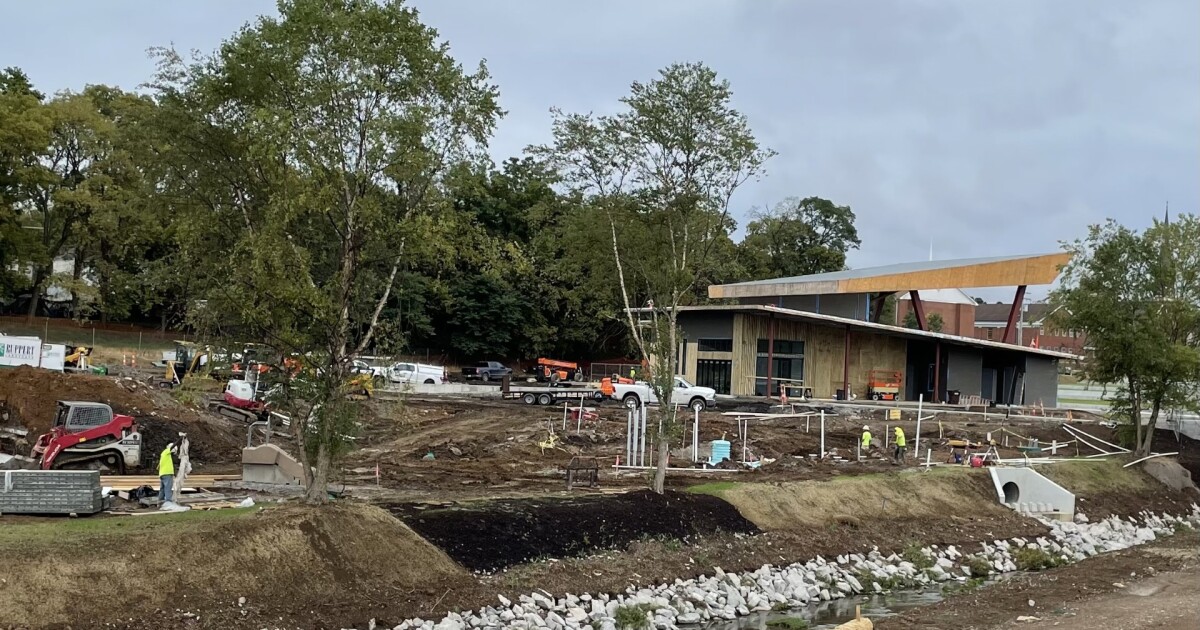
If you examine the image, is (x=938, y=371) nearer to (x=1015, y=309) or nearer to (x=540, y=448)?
(x=1015, y=309)

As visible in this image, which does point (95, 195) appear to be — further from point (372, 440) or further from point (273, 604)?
point (273, 604)

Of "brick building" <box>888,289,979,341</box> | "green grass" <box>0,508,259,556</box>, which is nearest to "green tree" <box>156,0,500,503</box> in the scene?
"green grass" <box>0,508,259,556</box>

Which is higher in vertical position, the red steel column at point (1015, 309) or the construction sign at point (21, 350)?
the red steel column at point (1015, 309)

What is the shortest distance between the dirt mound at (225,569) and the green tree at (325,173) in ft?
4.07

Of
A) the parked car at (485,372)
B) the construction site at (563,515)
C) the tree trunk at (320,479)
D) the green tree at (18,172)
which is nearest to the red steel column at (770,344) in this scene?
the construction site at (563,515)

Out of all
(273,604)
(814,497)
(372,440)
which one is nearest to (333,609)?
(273,604)

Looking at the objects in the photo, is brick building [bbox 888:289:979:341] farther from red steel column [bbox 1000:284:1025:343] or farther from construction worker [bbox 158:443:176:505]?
construction worker [bbox 158:443:176:505]

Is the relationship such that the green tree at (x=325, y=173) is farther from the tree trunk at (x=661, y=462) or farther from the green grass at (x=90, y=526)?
the tree trunk at (x=661, y=462)

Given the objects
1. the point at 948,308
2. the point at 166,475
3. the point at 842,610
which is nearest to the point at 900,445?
the point at 842,610

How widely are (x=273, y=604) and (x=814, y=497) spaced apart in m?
14.1

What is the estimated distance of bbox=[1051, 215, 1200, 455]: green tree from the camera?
115ft

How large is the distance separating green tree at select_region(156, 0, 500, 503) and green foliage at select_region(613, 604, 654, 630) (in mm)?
Result: 5160

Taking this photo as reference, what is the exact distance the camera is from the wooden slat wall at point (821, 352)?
5356 centimetres

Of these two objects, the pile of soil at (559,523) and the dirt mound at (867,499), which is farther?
the dirt mound at (867,499)
